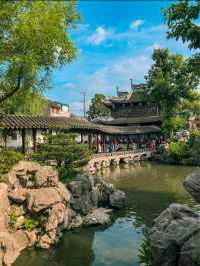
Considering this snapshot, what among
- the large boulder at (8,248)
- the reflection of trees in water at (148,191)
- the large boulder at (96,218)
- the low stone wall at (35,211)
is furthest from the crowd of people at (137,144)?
the large boulder at (8,248)

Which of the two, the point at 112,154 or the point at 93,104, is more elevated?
the point at 93,104

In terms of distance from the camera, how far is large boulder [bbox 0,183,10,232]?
11803mm

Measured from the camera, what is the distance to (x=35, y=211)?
13.0 m

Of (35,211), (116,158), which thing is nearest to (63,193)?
(35,211)

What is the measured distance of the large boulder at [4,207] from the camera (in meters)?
11.8

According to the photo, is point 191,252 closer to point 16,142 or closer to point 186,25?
point 186,25

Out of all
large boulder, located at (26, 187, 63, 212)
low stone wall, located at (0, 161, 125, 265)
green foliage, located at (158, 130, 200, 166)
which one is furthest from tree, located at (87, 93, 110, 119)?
large boulder, located at (26, 187, 63, 212)

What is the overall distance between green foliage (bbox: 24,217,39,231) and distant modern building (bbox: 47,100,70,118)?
39858 mm

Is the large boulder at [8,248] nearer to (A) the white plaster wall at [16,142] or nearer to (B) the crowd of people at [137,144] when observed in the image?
(A) the white plaster wall at [16,142]

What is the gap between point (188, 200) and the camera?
769 inches

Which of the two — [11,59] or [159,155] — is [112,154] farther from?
[11,59]

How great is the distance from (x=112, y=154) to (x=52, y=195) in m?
25.4

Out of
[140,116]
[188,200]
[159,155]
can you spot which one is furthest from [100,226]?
[140,116]

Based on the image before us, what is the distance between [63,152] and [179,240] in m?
11.2
